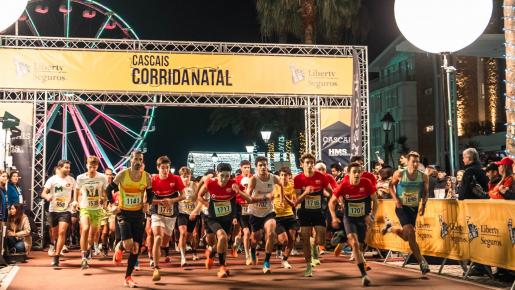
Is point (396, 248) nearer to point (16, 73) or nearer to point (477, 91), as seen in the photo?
point (16, 73)

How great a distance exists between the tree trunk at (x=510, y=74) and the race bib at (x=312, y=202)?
12.0 feet

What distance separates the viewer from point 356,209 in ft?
36.7

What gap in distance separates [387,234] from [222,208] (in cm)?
449

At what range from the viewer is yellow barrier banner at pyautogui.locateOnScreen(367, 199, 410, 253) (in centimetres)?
1408

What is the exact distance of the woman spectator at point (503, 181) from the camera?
11140 mm

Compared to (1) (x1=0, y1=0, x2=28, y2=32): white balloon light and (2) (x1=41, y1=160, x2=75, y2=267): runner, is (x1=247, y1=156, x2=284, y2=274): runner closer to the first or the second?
(2) (x1=41, y1=160, x2=75, y2=267): runner

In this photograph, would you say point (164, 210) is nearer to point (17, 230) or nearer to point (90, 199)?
point (90, 199)

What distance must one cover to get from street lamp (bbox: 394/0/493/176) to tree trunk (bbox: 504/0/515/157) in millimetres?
3980

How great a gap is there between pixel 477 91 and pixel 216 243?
3486cm

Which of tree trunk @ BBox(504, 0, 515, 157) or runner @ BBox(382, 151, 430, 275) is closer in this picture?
runner @ BBox(382, 151, 430, 275)

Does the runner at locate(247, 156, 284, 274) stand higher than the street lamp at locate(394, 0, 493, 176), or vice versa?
the street lamp at locate(394, 0, 493, 176)

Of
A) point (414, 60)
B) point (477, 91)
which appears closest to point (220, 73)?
point (477, 91)

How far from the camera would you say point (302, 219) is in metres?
12.4

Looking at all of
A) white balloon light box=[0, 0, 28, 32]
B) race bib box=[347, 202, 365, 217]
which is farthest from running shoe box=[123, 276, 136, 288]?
white balloon light box=[0, 0, 28, 32]
